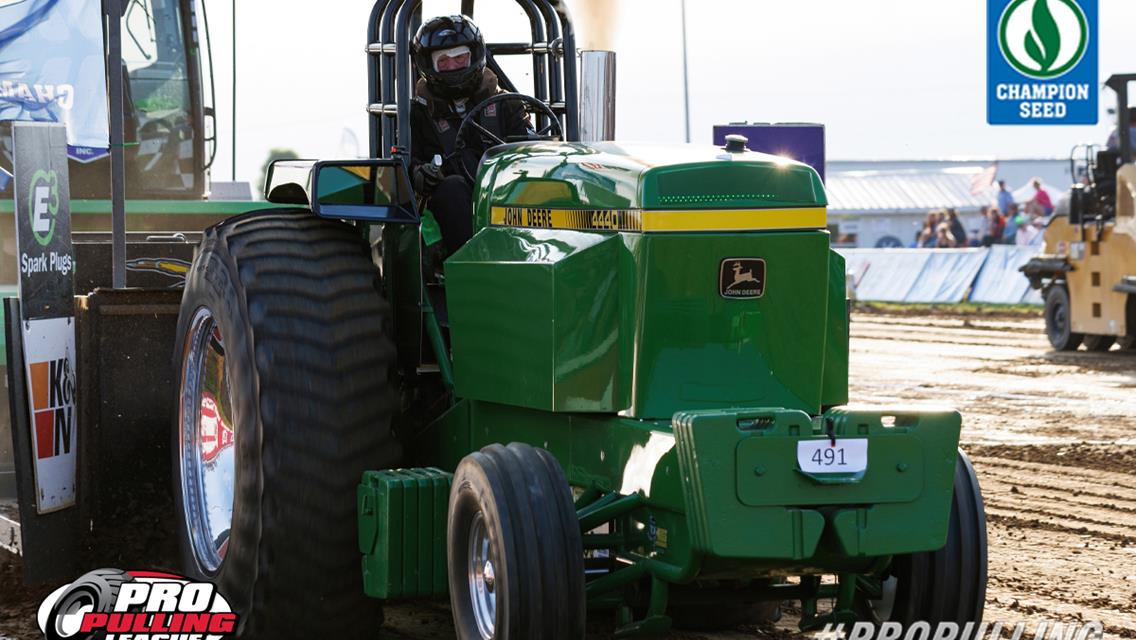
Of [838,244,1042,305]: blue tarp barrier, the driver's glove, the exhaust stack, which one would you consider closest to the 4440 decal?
the driver's glove

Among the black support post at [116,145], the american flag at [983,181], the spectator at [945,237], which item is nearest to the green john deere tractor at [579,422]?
the black support post at [116,145]

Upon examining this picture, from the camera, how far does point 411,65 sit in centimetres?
597

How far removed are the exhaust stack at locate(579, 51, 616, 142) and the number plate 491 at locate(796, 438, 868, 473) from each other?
3.15 metres

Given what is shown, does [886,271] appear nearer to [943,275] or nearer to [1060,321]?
[943,275]

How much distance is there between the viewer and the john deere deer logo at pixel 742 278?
4820mm

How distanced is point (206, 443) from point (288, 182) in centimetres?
102

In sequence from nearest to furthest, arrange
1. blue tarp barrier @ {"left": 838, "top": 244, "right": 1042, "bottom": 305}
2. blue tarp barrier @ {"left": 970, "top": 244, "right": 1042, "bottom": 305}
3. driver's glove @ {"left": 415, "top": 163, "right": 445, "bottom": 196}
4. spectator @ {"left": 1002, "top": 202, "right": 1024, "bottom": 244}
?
driver's glove @ {"left": 415, "top": 163, "right": 445, "bottom": 196} < blue tarp barrier @ {"left": 970, "top": 244, "right": 1042, "bottom": 305} < blue tarp barrier @ {"left": 838, "top": 244, "right": 1042, "bottom": 305} < spectator @ {"left": 1002, "top": 202, "right": 1024, "bottom": 244}

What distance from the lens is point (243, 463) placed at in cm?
516

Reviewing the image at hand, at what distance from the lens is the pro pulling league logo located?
5.98m

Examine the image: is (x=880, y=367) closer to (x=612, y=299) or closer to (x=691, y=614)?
(x=691, y=614)

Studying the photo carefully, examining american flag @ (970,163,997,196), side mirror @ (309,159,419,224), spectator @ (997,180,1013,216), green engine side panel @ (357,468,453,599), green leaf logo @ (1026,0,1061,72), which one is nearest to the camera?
green engine side panel @ (357,468,453,599)

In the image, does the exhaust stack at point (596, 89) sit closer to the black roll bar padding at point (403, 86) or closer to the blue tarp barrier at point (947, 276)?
the black roll bar padding at point (403, 86)

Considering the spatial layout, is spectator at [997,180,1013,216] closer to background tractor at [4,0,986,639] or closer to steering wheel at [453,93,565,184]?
steering wheel at [453,93,565,184]

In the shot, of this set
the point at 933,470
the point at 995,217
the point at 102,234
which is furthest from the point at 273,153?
the point at 933,470
